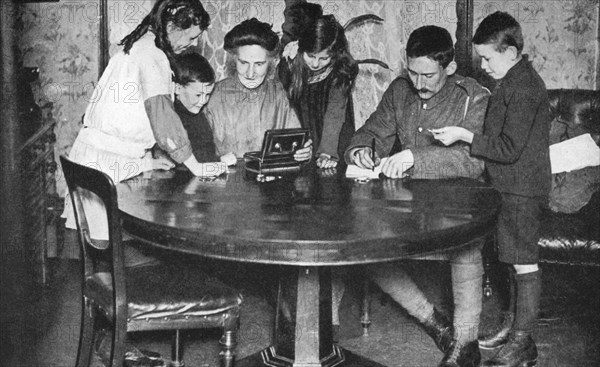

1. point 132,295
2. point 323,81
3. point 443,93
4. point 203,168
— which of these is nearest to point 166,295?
point 132,295

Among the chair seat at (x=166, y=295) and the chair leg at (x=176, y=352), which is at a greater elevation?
the chair seat at (x=166, y=295)

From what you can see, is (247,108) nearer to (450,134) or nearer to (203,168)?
(203,168)

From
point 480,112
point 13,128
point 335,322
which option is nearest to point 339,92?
point 480,112

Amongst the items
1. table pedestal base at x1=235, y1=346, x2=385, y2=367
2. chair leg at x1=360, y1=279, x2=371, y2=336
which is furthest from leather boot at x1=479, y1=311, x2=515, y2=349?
table pedestal base at x1=235, y1=346, x2=385, y2=367

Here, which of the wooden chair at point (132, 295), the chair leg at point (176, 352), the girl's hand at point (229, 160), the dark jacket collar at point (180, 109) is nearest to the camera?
the wooden chair at point (132, 295)

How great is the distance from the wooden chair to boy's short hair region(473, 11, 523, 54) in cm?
161

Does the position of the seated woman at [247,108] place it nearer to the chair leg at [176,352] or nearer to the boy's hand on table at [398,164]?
the boy's hand on table at [398,164]

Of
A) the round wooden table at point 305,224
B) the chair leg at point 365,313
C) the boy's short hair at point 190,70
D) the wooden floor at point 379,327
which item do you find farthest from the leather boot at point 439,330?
the boy's short hair at point 190,70

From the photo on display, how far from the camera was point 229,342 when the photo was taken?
2920 mm

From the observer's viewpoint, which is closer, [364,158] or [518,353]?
[518,353]

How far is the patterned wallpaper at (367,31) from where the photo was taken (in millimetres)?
5223

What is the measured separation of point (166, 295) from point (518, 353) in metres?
1.64

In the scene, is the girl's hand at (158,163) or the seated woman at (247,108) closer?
the girl's hand at (158,163)

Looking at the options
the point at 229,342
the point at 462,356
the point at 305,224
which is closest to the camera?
the point at 305,224
